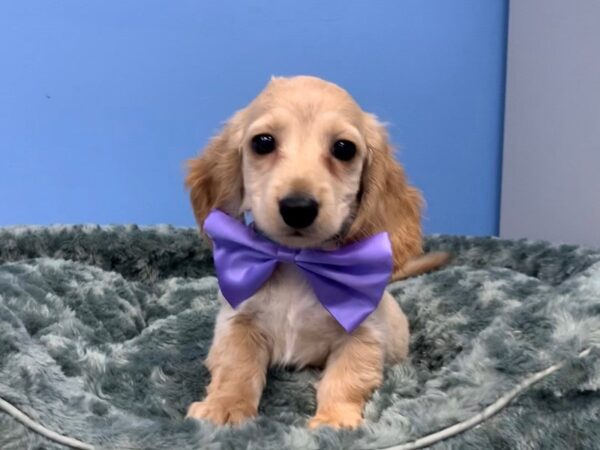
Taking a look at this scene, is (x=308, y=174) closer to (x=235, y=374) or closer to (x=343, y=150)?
(x=343, y=150)

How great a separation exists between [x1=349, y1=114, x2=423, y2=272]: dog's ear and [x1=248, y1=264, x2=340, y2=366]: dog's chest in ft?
0.50

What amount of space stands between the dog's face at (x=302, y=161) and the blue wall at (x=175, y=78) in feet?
3.79

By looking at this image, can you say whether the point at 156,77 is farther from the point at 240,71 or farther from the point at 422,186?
the point at 422,186

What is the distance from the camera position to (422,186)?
2.78 meters

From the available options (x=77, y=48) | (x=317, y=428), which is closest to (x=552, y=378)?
(x=317, y=428)

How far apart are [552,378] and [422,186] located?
1691 millimetres

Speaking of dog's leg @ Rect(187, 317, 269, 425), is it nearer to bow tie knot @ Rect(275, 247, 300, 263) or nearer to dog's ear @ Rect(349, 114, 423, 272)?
bow tie knot @ Rect(275, 247, 300, 263)

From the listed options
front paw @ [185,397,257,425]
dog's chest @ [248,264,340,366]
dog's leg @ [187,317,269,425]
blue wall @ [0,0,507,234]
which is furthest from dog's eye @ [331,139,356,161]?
blue wall @ [0,0,507,234]

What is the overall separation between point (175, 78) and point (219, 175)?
1152mm

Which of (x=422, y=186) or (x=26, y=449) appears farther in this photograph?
(x=422, y=186)

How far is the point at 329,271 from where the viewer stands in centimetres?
137

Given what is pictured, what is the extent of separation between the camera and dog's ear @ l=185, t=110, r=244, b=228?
4.83 feet

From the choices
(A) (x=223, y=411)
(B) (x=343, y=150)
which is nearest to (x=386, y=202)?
(B) (x=343, y=150)

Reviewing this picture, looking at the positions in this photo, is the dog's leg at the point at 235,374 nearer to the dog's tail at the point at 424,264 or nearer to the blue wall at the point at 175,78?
the dog's tail at the point at 424,264
